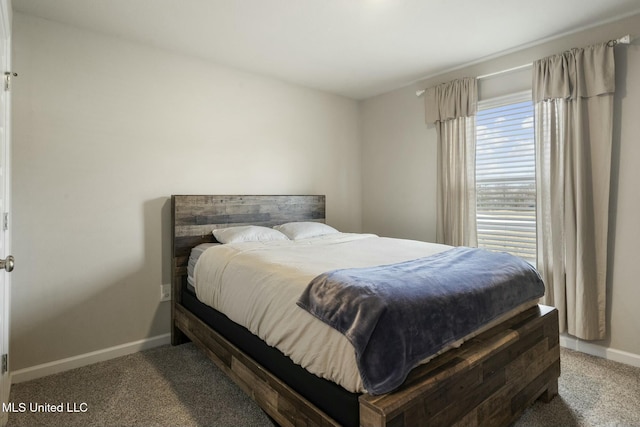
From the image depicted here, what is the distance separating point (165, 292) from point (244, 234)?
0.83 metres

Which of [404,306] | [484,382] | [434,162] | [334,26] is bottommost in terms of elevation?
[484,382]

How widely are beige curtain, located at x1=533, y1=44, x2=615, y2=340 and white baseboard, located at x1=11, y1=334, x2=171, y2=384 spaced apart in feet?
10.5

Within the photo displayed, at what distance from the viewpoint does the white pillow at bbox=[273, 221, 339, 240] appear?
10.0 ft

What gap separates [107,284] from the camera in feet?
8.39

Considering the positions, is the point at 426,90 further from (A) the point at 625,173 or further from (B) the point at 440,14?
(A) the point at 625,173

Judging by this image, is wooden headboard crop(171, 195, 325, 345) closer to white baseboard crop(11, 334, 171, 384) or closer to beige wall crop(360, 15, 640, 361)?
white baseboard crop(11, 334, 171, 384)

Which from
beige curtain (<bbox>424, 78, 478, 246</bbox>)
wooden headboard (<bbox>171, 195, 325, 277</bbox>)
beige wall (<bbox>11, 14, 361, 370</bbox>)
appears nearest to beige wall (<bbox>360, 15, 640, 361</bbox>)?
beige curtain (<bbox>424, 78, 478, 246</bbox>)

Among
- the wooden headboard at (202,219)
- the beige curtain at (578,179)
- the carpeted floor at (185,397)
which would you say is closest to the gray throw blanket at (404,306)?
the carpeted floor at (185,397)

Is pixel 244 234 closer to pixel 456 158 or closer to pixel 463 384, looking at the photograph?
pixel 463 384

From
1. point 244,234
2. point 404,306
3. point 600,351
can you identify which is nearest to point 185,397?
point 244,234

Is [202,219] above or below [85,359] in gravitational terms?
above

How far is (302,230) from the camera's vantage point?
3.10 metres

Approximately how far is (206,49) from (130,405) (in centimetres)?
264

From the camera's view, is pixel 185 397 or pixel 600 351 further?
pixel 600 351
